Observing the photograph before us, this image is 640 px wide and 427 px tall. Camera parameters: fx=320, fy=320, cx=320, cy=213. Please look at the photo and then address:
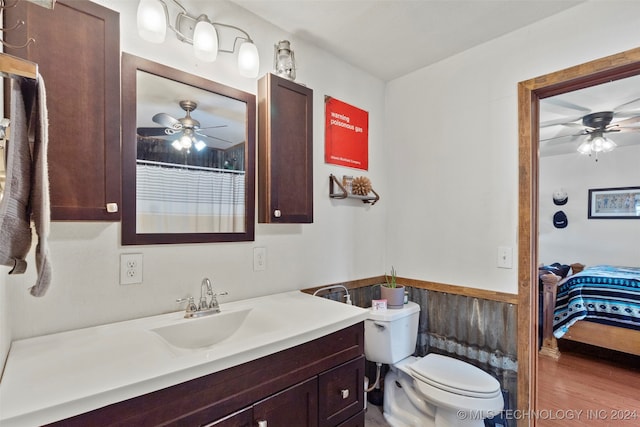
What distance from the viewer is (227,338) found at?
1344 millimetres

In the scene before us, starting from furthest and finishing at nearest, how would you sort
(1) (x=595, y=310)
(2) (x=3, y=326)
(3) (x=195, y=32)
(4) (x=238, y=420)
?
(1) (x=595, y=310) → (3) (x=195, y=32) → (4) (x=238, y=420) → (2) (x=3, y=326)

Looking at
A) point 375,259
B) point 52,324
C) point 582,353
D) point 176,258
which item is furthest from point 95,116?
point 582,353

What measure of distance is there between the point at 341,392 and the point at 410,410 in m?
0.86

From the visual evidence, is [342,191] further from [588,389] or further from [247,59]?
[588,389]

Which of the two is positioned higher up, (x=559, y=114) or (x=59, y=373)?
(x=559, y=114)

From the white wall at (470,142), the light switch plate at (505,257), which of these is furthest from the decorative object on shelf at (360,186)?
the light switch plate at (505,257)

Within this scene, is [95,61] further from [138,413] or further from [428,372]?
[428,372]

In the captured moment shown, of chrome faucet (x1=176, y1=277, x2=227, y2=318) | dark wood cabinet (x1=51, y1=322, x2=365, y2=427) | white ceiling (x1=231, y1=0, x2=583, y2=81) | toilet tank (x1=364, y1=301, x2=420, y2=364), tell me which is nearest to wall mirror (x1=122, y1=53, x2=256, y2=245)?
chrome faucet (x1=176, y1=277, x2=227, y2=318)

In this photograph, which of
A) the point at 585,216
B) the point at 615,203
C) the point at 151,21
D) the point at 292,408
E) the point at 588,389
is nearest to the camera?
the point at 292,408

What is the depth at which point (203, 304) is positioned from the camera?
1349 mm

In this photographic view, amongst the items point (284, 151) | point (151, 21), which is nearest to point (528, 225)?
point (284, 151)

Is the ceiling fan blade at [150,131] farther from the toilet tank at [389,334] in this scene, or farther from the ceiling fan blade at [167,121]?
the toilet tank at [389,334]

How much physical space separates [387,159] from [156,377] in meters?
2.00

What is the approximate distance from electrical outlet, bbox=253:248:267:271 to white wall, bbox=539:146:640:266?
4715 mm
